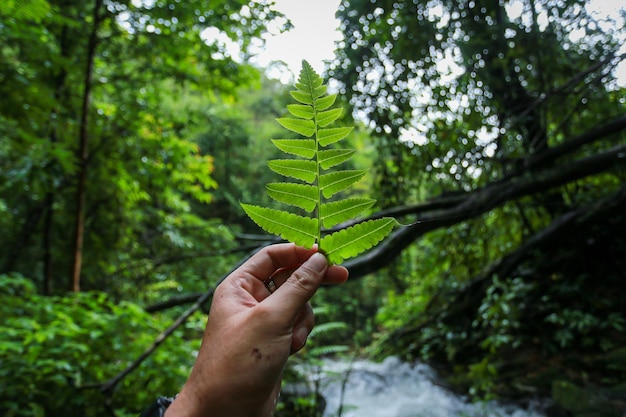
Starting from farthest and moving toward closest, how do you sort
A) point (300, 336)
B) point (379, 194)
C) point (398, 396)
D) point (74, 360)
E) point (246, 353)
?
point (398, 396)
point (379, 194)
point (74, 360)
point (300, 336)
point (246, 353)

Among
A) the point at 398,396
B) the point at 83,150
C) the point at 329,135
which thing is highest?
the point at 83,150

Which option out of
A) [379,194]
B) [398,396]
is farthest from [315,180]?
[398,396]

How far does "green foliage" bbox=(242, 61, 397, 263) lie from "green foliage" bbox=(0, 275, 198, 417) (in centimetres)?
218

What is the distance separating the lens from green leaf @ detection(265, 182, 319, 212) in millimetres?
824

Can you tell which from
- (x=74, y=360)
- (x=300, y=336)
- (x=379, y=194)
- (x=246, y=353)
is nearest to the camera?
(x=246, y=353)

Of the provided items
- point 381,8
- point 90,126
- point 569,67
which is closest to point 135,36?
point 90,126

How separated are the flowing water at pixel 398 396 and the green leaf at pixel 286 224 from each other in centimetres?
258

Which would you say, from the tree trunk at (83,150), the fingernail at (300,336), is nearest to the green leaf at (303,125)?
the fingernail at (300,336)

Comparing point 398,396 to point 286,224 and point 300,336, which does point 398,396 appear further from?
point 286,224

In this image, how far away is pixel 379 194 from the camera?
371 centimetres

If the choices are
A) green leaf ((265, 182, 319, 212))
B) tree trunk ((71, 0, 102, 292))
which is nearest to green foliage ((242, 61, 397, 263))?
green leaf ((265, 182, 319, 212))

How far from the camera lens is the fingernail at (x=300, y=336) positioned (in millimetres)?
938

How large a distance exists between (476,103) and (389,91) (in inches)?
27.5

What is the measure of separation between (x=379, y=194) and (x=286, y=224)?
2.99 meters
